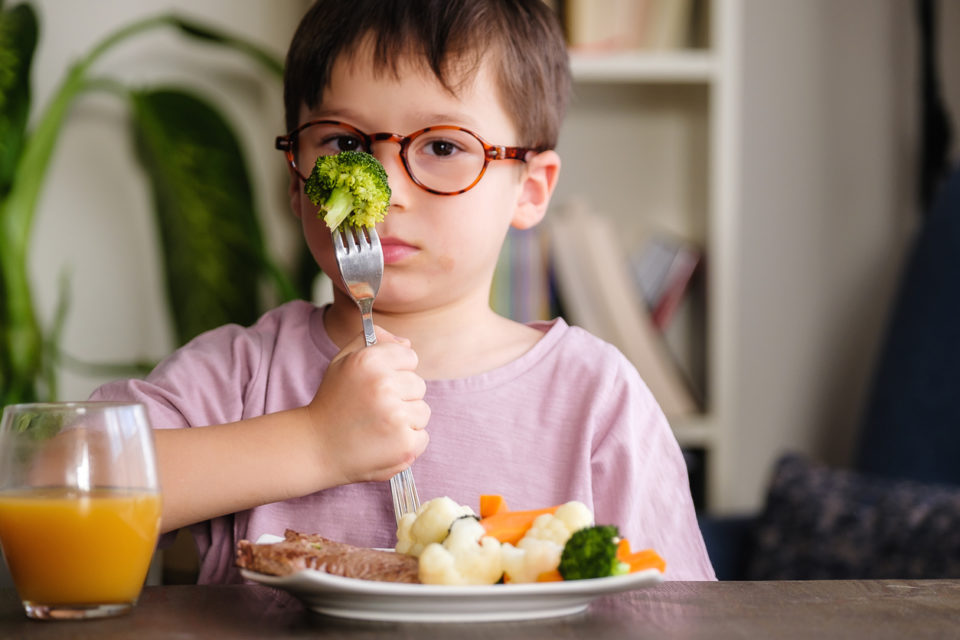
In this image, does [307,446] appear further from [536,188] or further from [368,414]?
[536,188]

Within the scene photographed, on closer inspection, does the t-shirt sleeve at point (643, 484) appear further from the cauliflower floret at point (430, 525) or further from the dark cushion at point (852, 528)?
the dark cushion at point (852, 528)

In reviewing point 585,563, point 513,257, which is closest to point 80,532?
Result: point 585,563

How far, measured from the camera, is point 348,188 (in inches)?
36.4

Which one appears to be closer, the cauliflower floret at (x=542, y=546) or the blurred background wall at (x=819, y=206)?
the cauliflower floret at (x=542, y=546)

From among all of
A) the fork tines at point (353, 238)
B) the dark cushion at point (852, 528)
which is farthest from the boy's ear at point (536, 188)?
the dark cushion at point (852, 528)

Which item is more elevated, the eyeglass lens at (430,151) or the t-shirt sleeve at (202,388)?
the eyeglass lens at (430,151)

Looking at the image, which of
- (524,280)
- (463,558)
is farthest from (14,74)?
(463,558)

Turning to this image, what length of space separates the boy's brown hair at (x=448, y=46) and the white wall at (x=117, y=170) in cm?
135

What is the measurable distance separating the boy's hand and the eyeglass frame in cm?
21

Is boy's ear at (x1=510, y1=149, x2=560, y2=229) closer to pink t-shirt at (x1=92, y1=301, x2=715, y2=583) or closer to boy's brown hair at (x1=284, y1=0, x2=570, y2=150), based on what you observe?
boy's brown hair at (x1=284, y1=0, x2=570, y2=150)

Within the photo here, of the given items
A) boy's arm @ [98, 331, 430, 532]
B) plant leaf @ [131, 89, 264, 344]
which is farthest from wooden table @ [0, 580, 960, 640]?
plant leaf @ [131, 89, 264, 344]

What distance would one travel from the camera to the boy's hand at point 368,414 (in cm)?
89

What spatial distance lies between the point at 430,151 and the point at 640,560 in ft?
1.67

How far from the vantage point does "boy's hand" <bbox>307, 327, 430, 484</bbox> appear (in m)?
0.89
